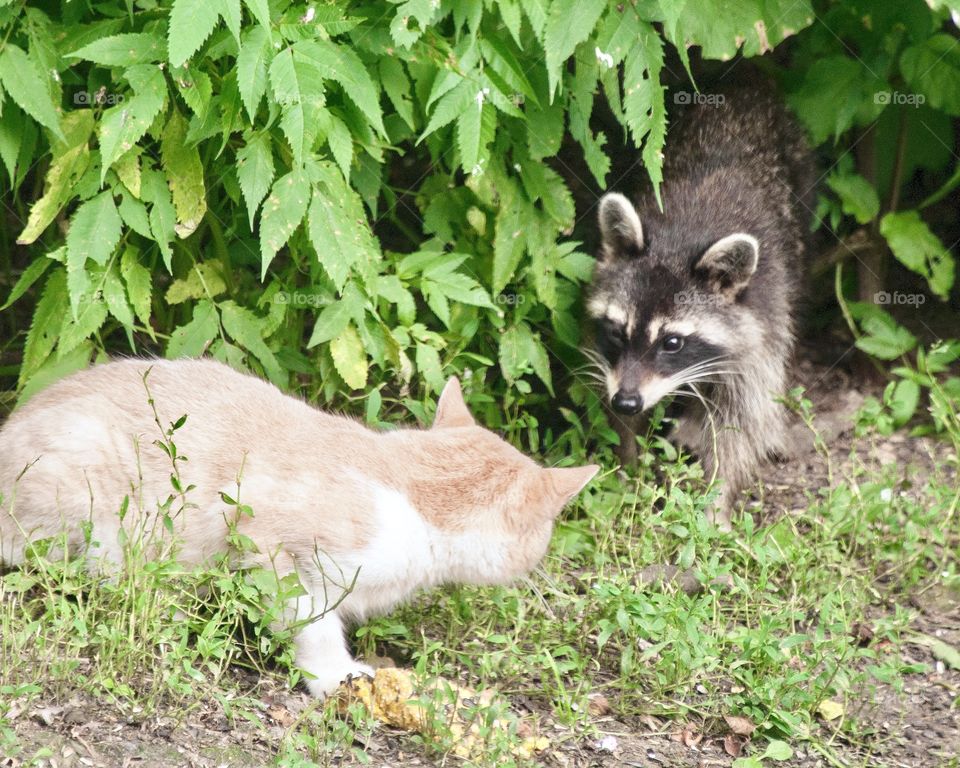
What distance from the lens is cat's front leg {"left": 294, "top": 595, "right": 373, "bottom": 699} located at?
4.36 m

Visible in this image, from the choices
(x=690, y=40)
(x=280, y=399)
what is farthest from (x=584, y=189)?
(x=280, y=399)

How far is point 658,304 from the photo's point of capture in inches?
248

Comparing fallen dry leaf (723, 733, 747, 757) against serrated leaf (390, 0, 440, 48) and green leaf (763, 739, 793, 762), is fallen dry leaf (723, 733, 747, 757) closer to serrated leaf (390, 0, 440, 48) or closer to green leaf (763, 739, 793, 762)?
green leaf (763, 739, 793, 762)

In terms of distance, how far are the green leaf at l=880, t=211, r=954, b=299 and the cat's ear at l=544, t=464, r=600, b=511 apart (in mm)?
3560

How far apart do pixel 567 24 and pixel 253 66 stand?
1.21m

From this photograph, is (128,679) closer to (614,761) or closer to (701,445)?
(614,761)

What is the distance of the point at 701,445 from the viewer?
6.68 m

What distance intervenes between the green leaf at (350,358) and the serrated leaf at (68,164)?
1260mm

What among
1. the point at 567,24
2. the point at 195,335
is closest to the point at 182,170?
the point at 195,335

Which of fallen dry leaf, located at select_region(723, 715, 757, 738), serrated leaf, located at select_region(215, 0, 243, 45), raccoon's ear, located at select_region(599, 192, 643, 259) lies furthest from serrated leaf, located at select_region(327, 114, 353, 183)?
fallen dry leaf, located at select_region(723, 715, 757, 738)

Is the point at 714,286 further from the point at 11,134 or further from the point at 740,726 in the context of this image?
the point at 11,134

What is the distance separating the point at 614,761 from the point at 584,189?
3.83 metres

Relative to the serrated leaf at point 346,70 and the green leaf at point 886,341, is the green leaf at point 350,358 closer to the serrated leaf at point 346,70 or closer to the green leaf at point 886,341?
the serrated leaf at point 346,70

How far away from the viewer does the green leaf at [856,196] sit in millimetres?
7270
